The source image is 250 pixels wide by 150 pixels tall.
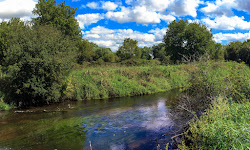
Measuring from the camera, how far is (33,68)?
1869 cm

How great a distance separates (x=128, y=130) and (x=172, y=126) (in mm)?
3005

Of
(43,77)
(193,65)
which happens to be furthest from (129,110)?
(43,77)

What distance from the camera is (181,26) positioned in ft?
167

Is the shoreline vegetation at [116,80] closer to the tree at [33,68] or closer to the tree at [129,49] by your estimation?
the tree at [33,68]

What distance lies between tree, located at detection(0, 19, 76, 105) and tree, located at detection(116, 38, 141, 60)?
47.7 meters

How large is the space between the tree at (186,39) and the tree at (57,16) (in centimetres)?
2526

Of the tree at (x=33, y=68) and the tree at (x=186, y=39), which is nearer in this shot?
the tree at (x=33, y=68)

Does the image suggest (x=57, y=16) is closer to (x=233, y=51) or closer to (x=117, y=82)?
(x=117, y=82)

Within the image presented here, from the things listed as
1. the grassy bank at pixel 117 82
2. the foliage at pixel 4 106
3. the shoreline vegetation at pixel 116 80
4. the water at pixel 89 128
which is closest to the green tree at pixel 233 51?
the shoreline vegetation at pixel 116 80

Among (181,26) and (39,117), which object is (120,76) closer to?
(39,117)

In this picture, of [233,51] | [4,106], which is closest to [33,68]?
[4,106]

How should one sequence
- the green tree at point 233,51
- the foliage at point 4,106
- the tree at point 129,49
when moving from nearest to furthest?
the foliage at point 4,106, the green tree at point 233,51, the tree at point 129,49

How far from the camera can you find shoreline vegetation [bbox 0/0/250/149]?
7383 millimetres

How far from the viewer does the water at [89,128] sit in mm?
10883
